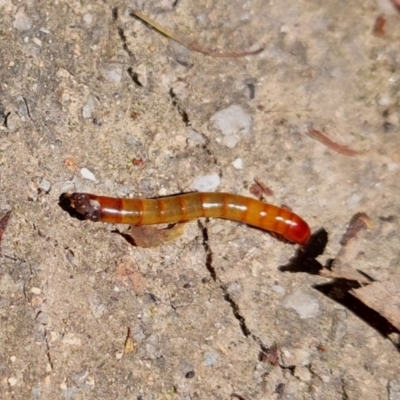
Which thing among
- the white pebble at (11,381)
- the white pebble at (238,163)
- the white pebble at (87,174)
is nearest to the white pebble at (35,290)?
the white pebble at (11,381)

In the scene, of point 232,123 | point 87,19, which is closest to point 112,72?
point 87,19

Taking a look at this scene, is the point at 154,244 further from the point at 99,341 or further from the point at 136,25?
the point at 136,25

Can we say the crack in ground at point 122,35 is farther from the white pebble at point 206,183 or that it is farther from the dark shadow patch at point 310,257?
the dark shadow patch at point 310,257

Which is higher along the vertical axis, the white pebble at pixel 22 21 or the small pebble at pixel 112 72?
the white pebble at pixel 22 21

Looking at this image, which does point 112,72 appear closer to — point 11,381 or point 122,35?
point 122,35

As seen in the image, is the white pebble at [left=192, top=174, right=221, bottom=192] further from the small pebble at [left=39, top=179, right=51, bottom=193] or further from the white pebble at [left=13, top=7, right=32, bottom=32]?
the white pebble at [left=13, top=7, right=32, bottom=32]

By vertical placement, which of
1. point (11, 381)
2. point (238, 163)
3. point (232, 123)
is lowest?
point (11, 381)
